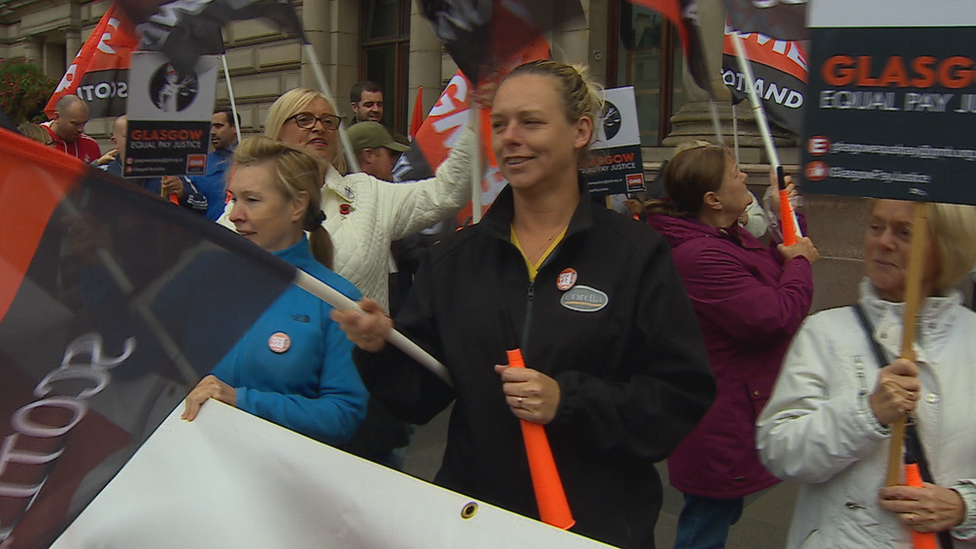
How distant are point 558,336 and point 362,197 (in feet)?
5.78

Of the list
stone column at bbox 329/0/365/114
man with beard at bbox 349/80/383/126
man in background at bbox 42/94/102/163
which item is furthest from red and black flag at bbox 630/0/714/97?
stone column at bbox 329/0/365/114

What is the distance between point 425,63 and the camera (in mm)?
11844

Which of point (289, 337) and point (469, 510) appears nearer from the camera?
point (469, 510)

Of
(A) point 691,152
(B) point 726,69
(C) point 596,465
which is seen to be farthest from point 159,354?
(B) point 726,69

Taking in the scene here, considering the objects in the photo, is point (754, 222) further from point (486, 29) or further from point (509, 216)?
point (509, 216)

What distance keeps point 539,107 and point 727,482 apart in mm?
1770

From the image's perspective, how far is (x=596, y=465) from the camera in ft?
6.56

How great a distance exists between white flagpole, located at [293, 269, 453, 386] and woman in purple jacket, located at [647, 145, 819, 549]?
1.40m

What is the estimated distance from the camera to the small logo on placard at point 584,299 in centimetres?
194

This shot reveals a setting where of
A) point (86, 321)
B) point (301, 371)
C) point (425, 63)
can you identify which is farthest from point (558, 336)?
point (425, 63)

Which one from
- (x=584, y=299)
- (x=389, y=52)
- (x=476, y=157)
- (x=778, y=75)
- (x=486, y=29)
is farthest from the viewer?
(x=389, y=52)

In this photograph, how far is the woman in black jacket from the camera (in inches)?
76.5

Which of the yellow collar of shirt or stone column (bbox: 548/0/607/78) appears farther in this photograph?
stone column (bbox: 548/0/607/78)

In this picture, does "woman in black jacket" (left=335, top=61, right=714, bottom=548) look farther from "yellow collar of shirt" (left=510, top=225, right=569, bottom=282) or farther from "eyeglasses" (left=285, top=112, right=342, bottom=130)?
"eyeglasses" (left=285, top=112, right=342, bottom=130)
